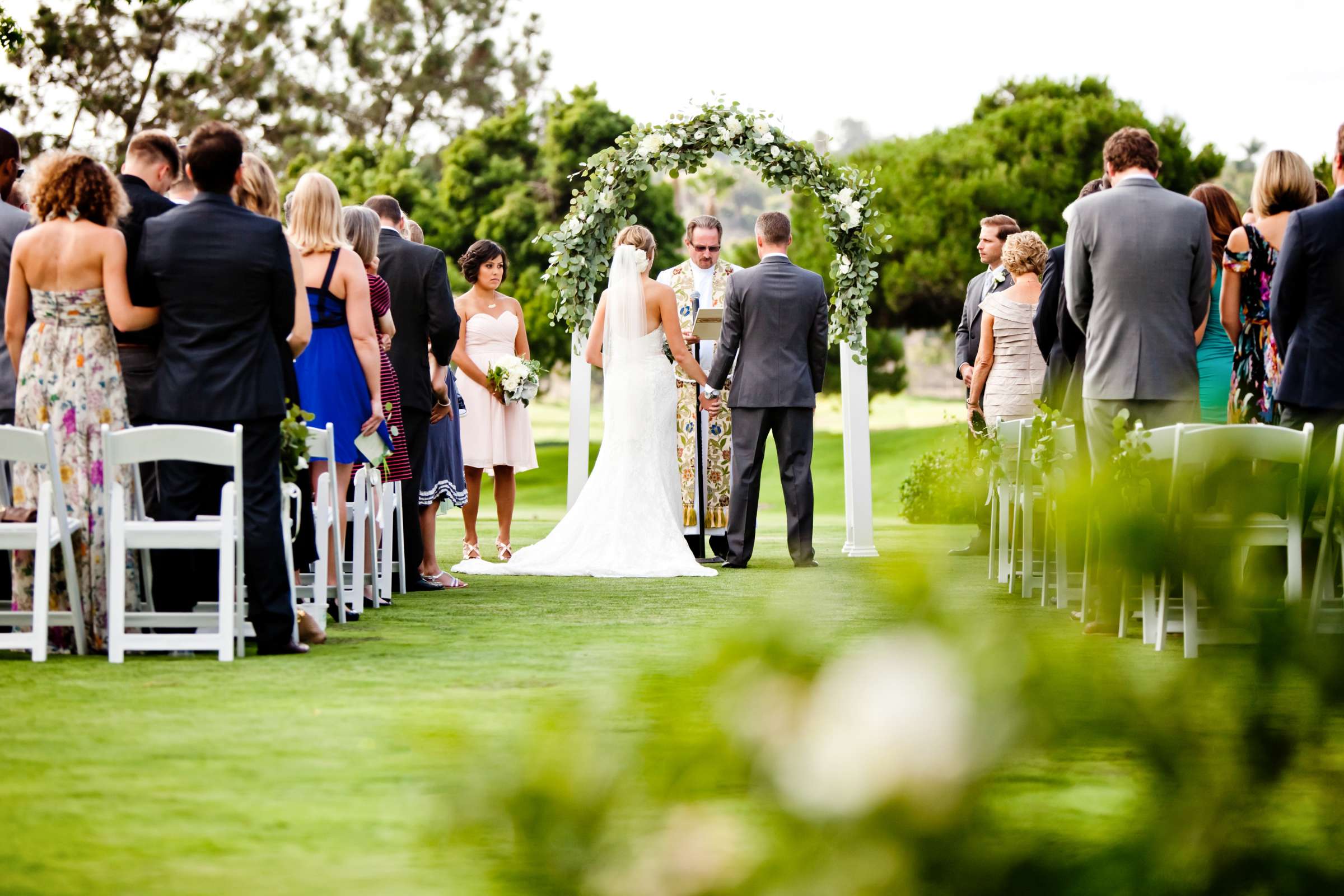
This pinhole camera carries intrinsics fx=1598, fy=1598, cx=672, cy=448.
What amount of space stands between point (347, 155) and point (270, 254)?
89.1 ft

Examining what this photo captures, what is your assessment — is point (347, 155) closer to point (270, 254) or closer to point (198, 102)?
point (198, 102)

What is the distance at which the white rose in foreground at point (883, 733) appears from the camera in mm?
753

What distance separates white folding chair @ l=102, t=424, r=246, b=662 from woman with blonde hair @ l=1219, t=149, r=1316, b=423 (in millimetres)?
4323

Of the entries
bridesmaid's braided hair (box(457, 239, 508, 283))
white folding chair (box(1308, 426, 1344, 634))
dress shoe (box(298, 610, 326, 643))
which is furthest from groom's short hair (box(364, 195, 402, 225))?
white folding chair (box(1308, 426, 1344, 634))

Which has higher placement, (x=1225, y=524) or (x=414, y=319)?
(x=414, y=319)

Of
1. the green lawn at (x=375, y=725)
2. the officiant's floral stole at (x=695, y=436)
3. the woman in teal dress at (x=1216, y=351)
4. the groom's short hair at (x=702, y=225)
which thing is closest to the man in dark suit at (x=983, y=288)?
the officiant's floral stole at (x=695, y=436)

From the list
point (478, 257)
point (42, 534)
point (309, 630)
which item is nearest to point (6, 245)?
point (42, 534)

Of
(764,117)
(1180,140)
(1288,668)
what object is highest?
(1180,140)

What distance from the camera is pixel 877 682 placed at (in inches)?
30.1

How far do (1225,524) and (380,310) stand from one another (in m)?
7.28

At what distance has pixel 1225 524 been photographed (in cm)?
95

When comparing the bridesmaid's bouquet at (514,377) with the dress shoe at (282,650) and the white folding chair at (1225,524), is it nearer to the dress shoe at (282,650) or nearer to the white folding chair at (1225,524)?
the dress shoe at (282,650)

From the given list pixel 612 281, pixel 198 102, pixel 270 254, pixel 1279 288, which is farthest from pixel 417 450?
pixel 198 102

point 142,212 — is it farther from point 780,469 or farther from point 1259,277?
point 780,469
